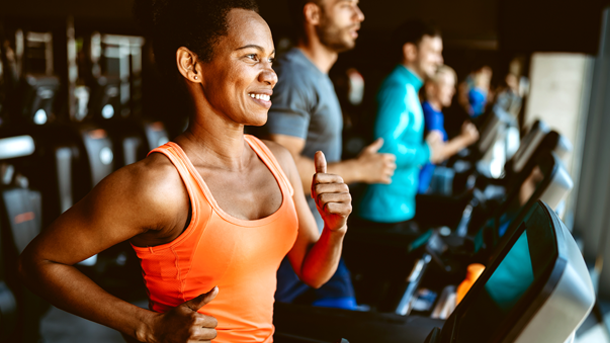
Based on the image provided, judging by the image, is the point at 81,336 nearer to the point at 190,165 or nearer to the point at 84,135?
the point at 84,135

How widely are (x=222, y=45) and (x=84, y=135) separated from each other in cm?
253

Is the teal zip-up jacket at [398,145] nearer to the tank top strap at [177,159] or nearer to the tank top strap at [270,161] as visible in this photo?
the tank top strap at [270,161]

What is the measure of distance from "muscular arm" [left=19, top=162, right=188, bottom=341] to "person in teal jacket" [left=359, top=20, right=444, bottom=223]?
157 centimetres

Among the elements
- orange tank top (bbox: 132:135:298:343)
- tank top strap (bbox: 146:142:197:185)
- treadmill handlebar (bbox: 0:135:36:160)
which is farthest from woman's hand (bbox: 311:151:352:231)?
treadmill handlebar (bbox: 0:135:36:160)

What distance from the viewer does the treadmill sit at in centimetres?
63

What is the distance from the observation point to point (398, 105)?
7.70ft

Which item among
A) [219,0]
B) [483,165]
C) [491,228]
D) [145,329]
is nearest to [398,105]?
[491,228]

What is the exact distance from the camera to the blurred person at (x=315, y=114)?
1.69 meters

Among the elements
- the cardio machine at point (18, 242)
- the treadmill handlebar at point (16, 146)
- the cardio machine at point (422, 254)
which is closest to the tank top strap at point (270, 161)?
the cardio machine at point (422, 254)

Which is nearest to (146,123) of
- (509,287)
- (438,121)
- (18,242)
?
(18,242)

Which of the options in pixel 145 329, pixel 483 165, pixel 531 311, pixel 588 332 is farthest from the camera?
pixel 483 165

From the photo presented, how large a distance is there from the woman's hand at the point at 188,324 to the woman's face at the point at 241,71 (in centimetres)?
37

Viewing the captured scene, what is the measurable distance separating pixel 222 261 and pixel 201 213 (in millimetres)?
105

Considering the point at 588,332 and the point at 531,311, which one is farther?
the point at 588,332
